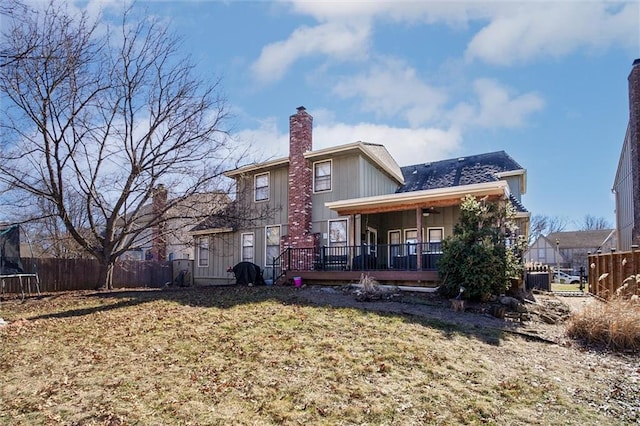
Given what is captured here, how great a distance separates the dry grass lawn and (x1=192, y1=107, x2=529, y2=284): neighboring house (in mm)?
5054

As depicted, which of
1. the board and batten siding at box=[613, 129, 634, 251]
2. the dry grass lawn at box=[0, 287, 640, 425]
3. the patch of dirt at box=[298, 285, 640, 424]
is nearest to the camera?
the dry grass lawn at box=[0, 287, 640, 425]

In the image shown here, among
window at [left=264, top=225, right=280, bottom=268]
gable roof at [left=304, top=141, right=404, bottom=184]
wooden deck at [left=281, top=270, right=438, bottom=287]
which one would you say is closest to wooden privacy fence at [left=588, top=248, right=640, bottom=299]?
wooden deck at [left=281, top=270, right=438, bottom=287]

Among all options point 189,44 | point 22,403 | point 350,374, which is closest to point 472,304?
point 350,374

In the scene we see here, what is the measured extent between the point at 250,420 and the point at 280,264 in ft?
37.4

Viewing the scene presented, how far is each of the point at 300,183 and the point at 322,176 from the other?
914 mm

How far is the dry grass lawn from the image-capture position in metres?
3.81

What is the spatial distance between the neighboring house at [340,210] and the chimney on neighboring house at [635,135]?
→ 3.55m

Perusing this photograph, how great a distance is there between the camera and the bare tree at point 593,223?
54.2 metres

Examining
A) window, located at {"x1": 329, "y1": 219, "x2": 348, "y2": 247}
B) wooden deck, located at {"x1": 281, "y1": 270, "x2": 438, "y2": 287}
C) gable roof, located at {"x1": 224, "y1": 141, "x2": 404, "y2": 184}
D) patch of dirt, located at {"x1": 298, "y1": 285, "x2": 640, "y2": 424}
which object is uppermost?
gable roof, located at {"x1": 224, "y1": 141, "x2": 404, "y2": 184}

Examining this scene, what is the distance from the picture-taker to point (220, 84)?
13.5 m

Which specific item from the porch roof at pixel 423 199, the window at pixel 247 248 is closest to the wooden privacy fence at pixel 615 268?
the porch roof at pixel 423 199

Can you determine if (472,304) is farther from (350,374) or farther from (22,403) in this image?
(22,403)

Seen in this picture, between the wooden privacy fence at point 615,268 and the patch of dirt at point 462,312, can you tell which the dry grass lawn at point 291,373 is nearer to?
the patch of dirt at point 462,312

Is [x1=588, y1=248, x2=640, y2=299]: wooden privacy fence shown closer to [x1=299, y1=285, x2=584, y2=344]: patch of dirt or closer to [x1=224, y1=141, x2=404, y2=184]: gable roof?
Result: [x1=299, y1=285, x2=584, y2=344]: patch of dirt
